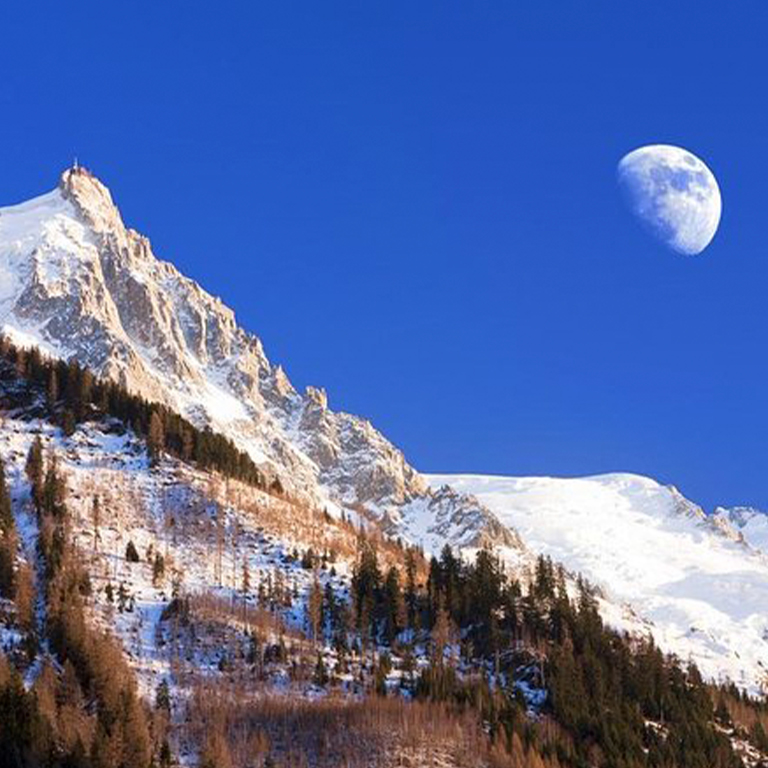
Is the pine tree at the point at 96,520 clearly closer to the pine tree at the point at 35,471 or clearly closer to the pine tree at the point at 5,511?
the pine tree at the point at 35,471

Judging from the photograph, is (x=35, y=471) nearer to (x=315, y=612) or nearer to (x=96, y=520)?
(x=96, y=520)

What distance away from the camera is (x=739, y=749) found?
170 m

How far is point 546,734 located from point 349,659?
3039 cm

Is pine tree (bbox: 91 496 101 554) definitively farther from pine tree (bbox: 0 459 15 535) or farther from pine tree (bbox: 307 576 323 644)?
pine tree (bbox: 307 576 323 644)

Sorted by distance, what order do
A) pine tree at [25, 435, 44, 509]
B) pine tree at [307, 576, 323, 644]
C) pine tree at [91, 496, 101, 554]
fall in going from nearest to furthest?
pine tree at [307, 576, 323, 644]
pine tree at [91, 496, 101, 554]
pine tree at [25, 435, 44, 509]

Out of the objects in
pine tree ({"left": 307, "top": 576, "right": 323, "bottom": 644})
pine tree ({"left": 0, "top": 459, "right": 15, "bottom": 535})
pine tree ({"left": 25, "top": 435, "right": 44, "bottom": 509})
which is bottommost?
pine tree ({"left": 307, "top": 576, "right": 323, "bottom": 644})

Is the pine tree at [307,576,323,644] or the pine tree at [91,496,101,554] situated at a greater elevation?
the pine tree at [91,496,101,554]

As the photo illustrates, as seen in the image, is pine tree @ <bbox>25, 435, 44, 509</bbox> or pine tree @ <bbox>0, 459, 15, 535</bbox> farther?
pine tree @ <bbox>25, 435, 44, 509</bbox>

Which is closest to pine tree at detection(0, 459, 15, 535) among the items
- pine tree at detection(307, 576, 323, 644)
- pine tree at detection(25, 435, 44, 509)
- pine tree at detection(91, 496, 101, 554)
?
pine tree at detection(25, 435, 44, 509)

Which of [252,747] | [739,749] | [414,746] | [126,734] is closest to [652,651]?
[739,749]

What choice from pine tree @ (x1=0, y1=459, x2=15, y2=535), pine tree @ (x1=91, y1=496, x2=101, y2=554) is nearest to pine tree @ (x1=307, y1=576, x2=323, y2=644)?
pine tree @ (x1=91, y1=496, x2=101, y2=554)

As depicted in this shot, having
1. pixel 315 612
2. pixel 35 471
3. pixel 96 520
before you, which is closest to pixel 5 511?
pixel 96 520

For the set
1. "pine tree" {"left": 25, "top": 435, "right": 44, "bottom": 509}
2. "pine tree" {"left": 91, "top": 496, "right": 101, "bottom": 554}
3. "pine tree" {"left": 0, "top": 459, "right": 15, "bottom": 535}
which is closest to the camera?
"pine tree" {"left": 0, "top": 459, "right": 15, "bottom": 535}

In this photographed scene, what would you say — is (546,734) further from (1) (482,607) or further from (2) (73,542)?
(2) (73,542)
